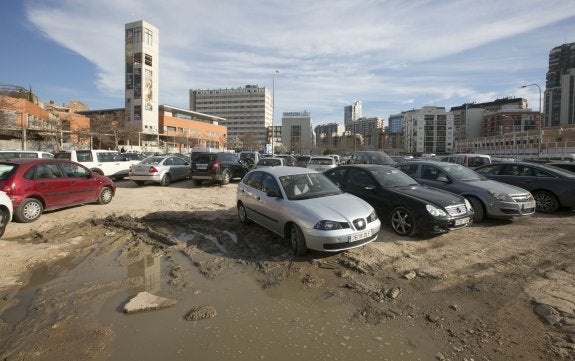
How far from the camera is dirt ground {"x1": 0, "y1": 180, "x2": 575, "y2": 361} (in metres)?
3.27

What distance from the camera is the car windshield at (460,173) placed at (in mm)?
8770

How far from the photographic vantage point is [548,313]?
3.75m

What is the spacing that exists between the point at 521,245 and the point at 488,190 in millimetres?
2048

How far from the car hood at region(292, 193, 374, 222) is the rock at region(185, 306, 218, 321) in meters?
2.17

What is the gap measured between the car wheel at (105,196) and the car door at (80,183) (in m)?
0.22

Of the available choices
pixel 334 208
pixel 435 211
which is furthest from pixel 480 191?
pixel 334 208

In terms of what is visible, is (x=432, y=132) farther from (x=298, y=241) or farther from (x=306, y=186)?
(x=298, y=241)

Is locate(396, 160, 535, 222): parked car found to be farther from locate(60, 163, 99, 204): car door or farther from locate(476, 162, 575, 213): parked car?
locate(60, 163, 99, 204): car door

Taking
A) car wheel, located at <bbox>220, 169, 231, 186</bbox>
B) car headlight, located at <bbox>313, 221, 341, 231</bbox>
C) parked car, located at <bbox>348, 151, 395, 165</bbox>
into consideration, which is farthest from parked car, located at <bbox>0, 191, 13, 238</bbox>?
parked car, located at <bbox>348, 151, 395, 165</bbox>

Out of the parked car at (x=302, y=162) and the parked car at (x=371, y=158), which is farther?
the parked car at (x=302, y=162)

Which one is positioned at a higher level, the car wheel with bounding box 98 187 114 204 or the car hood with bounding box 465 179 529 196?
the car hood with bounding box 465 179 529 196

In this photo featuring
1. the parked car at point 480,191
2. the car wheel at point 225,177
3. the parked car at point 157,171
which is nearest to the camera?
the parked car at point 480,191

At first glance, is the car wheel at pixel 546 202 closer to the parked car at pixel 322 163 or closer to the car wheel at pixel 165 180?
the parked car at pixel 322 163

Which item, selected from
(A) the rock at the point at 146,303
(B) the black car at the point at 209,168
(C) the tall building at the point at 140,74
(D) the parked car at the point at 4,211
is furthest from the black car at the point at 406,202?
(C) the tall building at the point at 140,74
